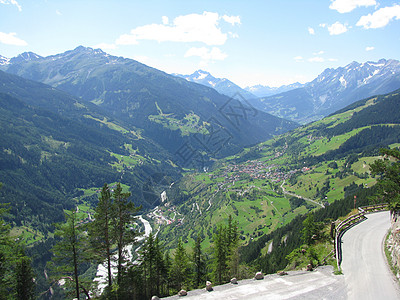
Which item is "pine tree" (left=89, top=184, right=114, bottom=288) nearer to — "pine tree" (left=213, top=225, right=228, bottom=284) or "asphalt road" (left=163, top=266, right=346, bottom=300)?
"asphalt road" (left=163, top=266, right=346, bottom=300)

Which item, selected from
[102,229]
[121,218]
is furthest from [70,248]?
[121,218]

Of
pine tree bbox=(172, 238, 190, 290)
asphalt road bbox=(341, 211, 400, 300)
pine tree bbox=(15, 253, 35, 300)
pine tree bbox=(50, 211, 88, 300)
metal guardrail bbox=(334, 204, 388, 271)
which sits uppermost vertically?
pine tree bbox=(50, 211, 88, 300)

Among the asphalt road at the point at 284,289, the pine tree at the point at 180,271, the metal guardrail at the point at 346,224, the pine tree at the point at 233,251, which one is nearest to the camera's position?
the asphalt road at the point at 284,289

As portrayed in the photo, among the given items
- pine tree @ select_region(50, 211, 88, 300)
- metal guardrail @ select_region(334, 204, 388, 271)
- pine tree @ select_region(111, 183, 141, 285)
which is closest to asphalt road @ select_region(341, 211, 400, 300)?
metal guardrail @ select_region(334, 204, 388, 271)

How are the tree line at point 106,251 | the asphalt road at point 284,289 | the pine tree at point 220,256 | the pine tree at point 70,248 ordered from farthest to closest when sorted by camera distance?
the pine tree at point 220,256 < the tree line at point 106,251 < the pine tree at point 70,248 < the asphalt road at point 284,289

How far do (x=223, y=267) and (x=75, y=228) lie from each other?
29.7 m

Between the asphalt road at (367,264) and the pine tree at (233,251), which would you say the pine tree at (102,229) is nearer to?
the pine tree at (233,251)

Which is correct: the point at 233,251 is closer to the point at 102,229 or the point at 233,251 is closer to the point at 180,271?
the point at 180,271

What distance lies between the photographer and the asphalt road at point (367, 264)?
67.5 feet

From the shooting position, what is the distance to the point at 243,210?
168125 mm

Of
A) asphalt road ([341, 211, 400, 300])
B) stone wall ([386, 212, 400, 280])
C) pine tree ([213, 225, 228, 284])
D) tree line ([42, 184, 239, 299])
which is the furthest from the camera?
pine tree ([213, 225, 228, 284])

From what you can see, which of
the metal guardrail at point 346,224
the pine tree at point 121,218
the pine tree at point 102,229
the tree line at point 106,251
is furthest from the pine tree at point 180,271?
the metal guardrail at point 346,224

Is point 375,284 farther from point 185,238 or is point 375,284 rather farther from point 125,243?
point 185,238

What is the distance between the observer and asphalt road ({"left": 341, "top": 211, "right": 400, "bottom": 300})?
2058 centimetres
